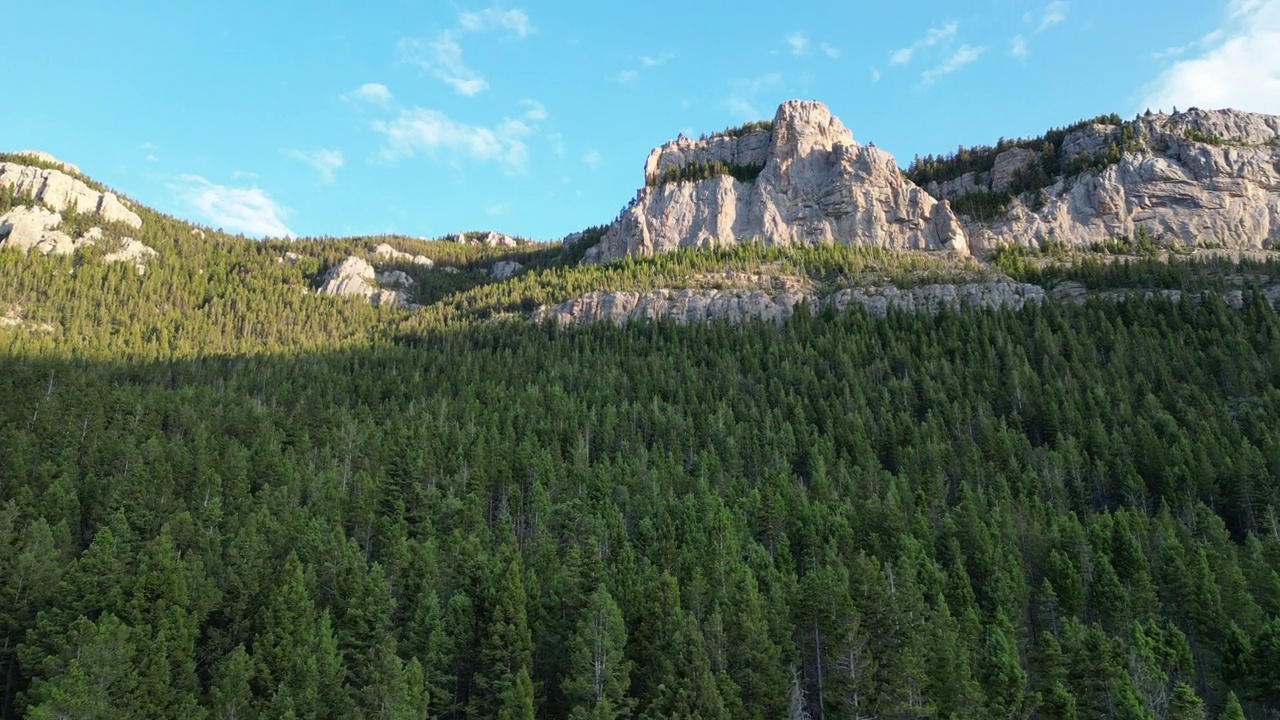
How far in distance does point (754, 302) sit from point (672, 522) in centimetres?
10155

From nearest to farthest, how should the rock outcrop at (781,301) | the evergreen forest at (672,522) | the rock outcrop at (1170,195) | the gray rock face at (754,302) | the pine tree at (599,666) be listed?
the pine tree at (599,666) → the evergreen forest at (672,522) → the rock outcrop at (781,301) → the gray rock face at (754,302) → the rock outcrop at (1170,195)

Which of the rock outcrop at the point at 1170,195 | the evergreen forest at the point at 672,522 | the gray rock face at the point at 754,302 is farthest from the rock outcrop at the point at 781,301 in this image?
the rock outcrop at the point at 1170,195

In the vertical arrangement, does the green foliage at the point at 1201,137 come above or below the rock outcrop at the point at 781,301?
above

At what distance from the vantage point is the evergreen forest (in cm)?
3981

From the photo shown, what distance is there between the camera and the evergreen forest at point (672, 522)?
3981cm

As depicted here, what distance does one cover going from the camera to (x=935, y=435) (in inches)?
3772

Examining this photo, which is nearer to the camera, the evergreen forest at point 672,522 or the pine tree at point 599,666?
the pine tree at point 599,666

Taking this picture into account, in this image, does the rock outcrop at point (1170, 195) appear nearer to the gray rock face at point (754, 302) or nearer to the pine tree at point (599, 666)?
the gray rock face at point (754, 302)

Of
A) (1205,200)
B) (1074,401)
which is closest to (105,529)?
(1074,401)

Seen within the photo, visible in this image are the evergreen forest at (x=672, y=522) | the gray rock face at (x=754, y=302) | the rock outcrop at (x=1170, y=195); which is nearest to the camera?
the evergreen forest at (x=672, y=522)

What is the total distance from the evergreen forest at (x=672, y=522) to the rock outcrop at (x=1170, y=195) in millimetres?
40745

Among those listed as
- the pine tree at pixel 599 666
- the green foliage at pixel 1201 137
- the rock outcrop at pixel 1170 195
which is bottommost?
the pine tree at pixel 599 666

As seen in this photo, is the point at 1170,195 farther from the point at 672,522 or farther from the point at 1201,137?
the point at 672,522

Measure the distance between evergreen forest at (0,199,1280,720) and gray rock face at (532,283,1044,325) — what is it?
33.2 feet
